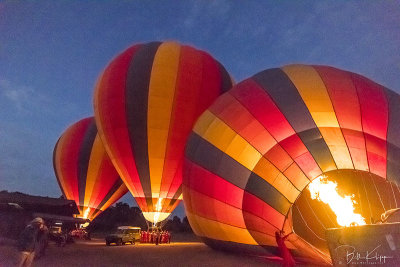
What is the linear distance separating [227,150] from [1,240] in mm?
11661

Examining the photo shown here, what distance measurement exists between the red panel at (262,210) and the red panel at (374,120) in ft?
7.03

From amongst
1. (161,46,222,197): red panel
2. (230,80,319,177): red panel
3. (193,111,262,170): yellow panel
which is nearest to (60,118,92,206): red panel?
(161,46,222,197): red panel

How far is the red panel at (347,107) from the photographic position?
677cm

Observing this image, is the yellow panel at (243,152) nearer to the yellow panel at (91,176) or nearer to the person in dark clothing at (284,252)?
the person in dark clothing at (284,252)

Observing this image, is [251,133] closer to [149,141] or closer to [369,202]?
[369,202]

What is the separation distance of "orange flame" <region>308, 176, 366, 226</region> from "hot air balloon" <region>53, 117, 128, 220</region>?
1639 centimetres

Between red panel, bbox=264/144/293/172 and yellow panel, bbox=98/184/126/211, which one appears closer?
red panel, bbox=264/144/293/172

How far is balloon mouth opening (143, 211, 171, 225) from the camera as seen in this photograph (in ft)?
53.5

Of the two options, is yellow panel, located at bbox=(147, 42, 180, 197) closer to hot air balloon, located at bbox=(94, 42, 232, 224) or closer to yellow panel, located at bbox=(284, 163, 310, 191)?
hot air balloon, located at bbox=(94, 42, 232, 224)

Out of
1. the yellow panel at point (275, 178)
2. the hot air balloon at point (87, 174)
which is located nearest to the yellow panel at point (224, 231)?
the yellow panel at point (275, 178)

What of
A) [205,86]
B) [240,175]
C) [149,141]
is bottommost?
[240,175]

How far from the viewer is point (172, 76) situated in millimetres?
15375

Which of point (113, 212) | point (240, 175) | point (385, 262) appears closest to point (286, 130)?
point (240, 175)

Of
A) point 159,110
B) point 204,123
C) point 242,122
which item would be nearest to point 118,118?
point 159,110
